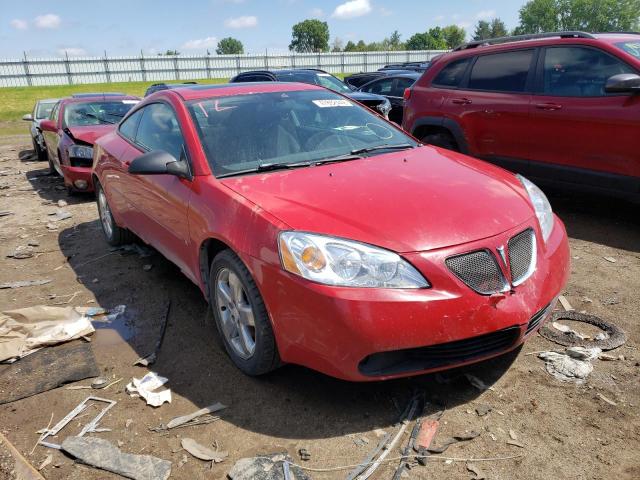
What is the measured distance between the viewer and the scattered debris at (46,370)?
3.25m

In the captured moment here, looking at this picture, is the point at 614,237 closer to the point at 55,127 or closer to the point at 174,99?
the point at 174,99

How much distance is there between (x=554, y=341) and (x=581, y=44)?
3.52 m

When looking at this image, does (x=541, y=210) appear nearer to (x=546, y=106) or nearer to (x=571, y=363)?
(x=571, y=363)

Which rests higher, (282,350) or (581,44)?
(581,44)

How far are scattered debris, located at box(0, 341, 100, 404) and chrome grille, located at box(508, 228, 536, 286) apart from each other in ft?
8.33

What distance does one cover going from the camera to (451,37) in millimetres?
108812

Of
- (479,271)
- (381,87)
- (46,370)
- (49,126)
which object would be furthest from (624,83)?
(381,87)

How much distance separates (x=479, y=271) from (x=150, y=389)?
196 centimetres

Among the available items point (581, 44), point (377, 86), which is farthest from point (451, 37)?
point (581, 44)

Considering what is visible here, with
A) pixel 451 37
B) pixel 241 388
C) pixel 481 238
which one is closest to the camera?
pixel 481 238

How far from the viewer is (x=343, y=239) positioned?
2604mm

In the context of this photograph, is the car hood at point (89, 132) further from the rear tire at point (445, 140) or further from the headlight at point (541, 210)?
the headlight at point (541, 210)

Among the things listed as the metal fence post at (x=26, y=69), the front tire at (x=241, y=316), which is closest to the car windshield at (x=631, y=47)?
the front tire at (x=241, y=316)

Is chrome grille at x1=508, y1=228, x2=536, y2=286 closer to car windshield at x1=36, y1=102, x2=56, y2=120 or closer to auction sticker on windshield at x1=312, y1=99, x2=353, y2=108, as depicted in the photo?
auction sticker on windshield at x1=312, y1=99, x2=353, y2=108
